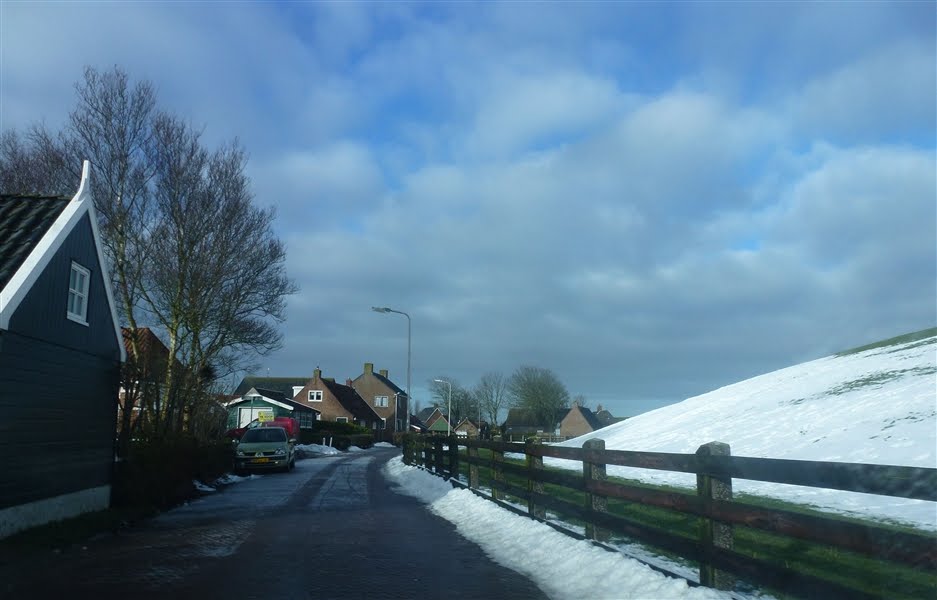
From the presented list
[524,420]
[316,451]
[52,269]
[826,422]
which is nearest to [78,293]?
[52,269]

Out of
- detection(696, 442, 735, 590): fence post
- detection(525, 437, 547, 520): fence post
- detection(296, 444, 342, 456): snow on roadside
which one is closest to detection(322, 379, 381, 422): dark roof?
detection(296, 444, 342, 456): snow on roadside

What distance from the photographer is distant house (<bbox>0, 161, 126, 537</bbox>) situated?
11672mm

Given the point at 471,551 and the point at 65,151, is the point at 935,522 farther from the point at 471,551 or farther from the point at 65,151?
the point at 65,151

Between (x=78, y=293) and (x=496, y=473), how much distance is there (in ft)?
27.0

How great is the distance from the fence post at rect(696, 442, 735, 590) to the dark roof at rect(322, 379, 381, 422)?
84.0 m

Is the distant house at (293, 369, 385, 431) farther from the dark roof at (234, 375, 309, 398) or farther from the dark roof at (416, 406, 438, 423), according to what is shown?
the dark roof at (416, 406, 438, 423)

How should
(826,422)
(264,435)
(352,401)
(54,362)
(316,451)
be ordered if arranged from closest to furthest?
(54,362), (826,422), (264,435), (316,451), (352,401)

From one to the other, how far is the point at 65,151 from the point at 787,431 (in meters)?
23.2

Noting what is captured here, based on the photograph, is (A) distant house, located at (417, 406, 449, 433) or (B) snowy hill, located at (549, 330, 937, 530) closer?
(B) snowy hill, located at (549, 330, 937, 530)

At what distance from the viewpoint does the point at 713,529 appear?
6.92m

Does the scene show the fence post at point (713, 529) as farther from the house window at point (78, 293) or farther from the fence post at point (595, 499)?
the house window at point (78, 293)

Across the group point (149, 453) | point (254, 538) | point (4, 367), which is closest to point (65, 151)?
point (149, 453)

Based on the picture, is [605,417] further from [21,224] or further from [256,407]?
[21,224]

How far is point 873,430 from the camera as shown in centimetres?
1919
